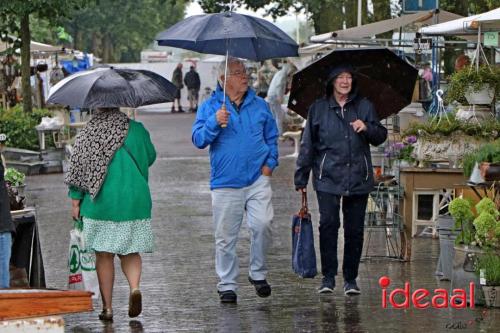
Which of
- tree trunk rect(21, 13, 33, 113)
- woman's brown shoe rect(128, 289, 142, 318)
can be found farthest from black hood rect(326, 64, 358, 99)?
tree trunk rect(21, 13, 33, 113)

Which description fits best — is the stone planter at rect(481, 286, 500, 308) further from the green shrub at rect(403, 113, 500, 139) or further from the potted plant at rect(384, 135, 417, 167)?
the potted plant at rect(384, 135, 417, 167)

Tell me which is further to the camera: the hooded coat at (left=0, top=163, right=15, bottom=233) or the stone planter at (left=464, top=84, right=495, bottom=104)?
the stone planter at (left=464, top=84, right=495, bottom=104)

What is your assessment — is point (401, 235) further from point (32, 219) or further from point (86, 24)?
point (86, 24)

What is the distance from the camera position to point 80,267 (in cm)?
898

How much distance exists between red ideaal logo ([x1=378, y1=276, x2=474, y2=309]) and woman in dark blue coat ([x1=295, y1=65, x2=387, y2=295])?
36 centimetres

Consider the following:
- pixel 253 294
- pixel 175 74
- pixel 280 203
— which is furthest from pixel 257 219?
pixel 175 74

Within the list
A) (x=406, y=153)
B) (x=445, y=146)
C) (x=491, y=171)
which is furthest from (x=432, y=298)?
(x=406, y=153)

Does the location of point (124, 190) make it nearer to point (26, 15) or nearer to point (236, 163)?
point (236, 163)

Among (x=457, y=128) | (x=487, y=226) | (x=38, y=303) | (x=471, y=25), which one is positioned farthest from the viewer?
(x=457, y=128)

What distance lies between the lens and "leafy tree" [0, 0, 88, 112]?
22.0 meters

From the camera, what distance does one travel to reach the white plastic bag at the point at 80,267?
29.3ft

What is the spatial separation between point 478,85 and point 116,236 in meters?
5.04

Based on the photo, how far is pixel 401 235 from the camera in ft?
37.7

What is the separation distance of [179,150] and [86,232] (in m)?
18.3
